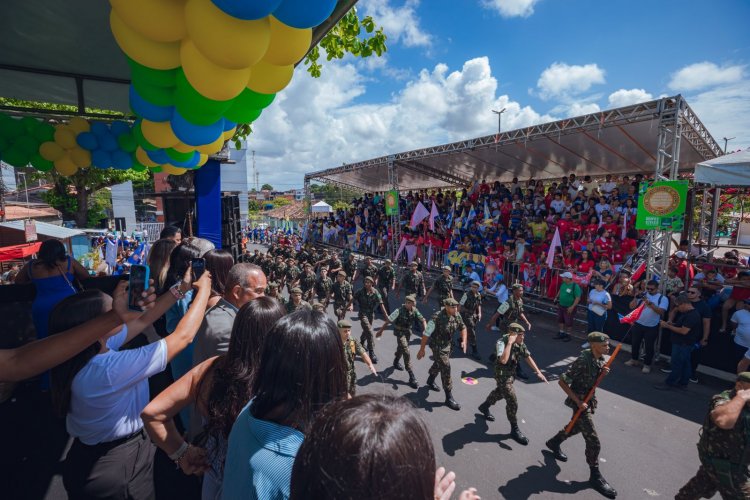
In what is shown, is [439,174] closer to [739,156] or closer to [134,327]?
[739,156]

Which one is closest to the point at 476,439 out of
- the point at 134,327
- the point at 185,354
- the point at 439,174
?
the point at 185,354

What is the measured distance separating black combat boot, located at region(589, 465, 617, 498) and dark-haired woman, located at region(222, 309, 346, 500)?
386 cm

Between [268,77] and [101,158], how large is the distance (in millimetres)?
4454

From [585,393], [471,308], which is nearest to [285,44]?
[585,393]

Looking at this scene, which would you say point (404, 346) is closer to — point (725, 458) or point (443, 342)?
point (443, 342)

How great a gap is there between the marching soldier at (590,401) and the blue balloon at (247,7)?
4244 millimetres

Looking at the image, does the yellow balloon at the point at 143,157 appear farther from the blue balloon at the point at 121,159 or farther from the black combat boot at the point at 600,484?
the black combat boot at the point at 600,484

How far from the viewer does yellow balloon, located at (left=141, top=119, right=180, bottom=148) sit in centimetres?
344

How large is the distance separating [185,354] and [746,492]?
14.4 ft

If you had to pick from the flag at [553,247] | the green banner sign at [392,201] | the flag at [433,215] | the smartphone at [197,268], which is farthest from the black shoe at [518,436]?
the flag at [433,215]

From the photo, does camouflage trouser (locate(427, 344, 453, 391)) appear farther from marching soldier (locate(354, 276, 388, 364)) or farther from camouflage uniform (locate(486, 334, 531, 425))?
marching soldier (locate(354, 276, 388, 364))

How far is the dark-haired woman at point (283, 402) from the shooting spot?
110 centimetres

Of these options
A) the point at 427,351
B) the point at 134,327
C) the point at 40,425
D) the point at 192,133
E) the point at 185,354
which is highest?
the point at 192,133

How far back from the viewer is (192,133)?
3.09 metres
